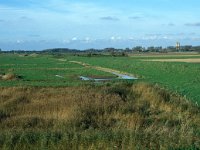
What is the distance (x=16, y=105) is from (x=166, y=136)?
14904mm

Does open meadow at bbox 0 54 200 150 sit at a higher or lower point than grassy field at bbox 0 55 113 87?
higher

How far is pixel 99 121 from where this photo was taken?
18188mm

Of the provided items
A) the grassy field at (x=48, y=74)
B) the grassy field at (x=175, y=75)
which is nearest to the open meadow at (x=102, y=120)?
the grassy field at (x=175, y=75)

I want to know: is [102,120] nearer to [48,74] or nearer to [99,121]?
[99,121]

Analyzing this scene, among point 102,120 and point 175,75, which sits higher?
point 102,120

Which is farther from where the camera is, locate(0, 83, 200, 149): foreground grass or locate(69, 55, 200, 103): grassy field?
locate(69, 55, 200, 103): grassy field

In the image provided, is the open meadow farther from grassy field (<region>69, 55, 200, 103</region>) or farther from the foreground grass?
grassy field (<region>69, 55, 200, 103</region>)

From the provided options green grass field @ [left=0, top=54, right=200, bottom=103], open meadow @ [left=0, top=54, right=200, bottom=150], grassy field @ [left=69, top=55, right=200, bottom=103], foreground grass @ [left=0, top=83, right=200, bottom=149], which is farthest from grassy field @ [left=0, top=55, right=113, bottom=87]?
grassy field @ [left=69, top=55, right=200, bottom=103]

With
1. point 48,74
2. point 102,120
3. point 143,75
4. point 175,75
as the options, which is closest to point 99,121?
point 102,120

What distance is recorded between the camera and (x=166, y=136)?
9.41 metres

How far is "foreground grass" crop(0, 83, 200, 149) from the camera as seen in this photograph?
903cm

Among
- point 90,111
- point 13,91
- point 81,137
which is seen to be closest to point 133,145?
point 81,137

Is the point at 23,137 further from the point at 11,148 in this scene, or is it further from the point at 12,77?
the point at 12,77

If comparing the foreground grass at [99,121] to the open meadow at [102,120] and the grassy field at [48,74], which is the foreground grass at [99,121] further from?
the grassy field at [48,74]
